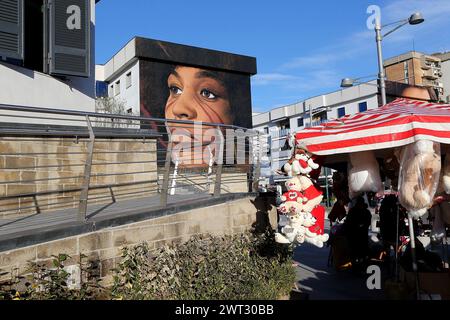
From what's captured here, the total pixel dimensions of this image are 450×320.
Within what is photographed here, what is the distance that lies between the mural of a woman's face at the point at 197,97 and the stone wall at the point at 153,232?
22.0 meters

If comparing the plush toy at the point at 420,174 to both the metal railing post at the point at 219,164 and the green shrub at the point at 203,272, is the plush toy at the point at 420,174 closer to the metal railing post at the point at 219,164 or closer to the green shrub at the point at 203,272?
the green shrub at the point at 203,272

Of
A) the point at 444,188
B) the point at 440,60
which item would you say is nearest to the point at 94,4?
the point at 444,188

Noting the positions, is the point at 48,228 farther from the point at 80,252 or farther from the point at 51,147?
the point at 51,147

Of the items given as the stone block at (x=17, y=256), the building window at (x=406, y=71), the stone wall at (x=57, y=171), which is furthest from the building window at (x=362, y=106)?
the stone block at (x=17, y=256)

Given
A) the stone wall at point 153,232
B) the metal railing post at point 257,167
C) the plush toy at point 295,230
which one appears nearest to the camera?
the stone wall at point 153,232

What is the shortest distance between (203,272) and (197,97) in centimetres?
2590

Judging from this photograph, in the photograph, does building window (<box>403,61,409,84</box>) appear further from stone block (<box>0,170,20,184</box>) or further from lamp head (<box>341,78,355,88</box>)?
stone block (<box>0,170,20,184</box>)

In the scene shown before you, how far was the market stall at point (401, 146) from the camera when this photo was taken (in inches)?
168

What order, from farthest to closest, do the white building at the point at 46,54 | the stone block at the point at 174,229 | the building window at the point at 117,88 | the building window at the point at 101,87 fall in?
the building window at the point at 101,87
the building window at the point at 117,88
the white building at the point at 46,54
the stone block at the point at 174,229

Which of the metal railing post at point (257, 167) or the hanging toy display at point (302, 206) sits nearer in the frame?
the hanging toy display at point (302, 206)

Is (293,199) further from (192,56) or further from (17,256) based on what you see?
(192,56)

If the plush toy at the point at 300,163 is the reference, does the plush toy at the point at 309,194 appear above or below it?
below

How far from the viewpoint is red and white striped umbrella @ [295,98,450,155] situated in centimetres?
428

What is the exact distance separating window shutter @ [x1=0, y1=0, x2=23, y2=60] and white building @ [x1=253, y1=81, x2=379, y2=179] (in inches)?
1194
